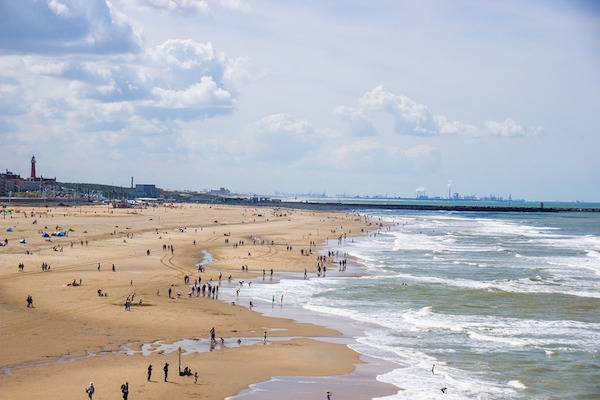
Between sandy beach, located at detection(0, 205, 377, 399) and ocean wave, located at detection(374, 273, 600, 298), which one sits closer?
sandy beach, located at detection(0, 205, 377, 399)

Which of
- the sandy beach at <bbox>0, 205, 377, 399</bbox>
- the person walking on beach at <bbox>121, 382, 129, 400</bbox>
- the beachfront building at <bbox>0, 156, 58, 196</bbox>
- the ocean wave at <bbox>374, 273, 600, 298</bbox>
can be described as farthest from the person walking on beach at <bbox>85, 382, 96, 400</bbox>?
the beachfront building at <bbox>0, 156, 58, 196</bbox>

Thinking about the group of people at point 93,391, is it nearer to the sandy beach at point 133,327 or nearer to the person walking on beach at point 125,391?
the person walking on beach at point 125,391

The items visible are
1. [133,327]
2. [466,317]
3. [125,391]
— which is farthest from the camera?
[466,317]

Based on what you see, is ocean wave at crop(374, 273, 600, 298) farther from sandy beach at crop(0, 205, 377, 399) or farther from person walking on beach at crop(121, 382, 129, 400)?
person walking on beach at crop(121, 382, 129, 400)

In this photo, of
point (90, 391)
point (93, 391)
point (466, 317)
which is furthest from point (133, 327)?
point (466, 317)

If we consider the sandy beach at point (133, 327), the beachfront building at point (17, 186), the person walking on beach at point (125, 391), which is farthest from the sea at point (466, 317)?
the beachfront building at point (17, 186)

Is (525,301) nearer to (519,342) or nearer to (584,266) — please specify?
(519,342)

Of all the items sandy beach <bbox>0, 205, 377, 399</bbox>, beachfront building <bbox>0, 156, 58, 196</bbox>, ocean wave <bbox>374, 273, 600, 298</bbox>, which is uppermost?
beachfront building <bbox>0, 156, 58, 196</bbox>

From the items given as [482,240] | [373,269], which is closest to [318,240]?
[482,240]

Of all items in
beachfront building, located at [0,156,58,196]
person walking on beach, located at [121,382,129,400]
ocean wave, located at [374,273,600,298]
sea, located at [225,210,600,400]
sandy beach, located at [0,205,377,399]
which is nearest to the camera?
person walking on beach, located at [121,382,129,400]

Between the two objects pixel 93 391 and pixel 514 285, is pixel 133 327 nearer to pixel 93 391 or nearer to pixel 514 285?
pixel 93 391
